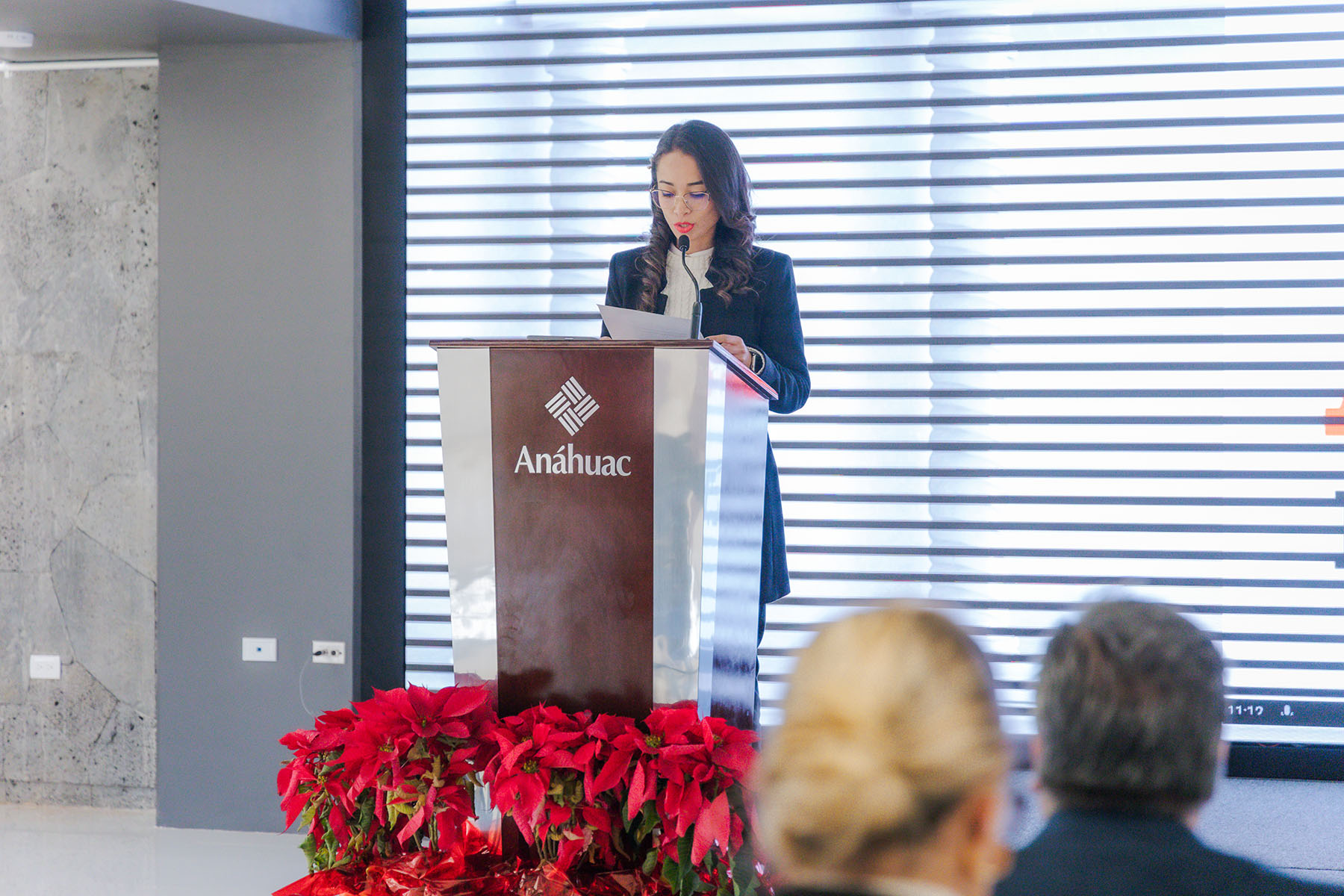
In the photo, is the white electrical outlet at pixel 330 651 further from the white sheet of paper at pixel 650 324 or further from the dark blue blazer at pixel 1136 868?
the dark blue blazer at pixel 1136 868

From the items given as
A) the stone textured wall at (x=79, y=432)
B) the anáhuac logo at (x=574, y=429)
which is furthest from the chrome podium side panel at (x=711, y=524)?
the stone textured wall at (x=79, y=432)

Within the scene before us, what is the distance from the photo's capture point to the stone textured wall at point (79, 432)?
13.3 feet

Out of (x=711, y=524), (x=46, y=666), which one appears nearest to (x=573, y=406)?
(x=711, y=524)

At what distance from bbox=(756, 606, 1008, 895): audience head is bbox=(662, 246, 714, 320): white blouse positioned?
74.9 inches

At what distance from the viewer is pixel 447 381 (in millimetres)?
1944

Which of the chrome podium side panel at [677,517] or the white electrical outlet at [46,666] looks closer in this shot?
the chrome podium side panel at [677,517]

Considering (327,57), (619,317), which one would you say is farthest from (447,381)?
(327,57)

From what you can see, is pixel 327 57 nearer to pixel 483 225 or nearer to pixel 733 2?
pixel 483 225

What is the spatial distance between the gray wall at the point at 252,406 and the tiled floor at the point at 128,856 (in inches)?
5.3

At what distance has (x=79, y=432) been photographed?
13.4 feet

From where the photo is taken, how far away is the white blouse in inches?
107

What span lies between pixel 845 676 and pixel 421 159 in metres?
3.51

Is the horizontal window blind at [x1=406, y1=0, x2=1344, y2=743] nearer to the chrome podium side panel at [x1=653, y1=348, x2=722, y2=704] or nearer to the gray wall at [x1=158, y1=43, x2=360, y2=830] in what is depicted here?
the gray wall at [x1=158, y1=43, x2=360, y2=830]

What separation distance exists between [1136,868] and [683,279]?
198 centimetres
